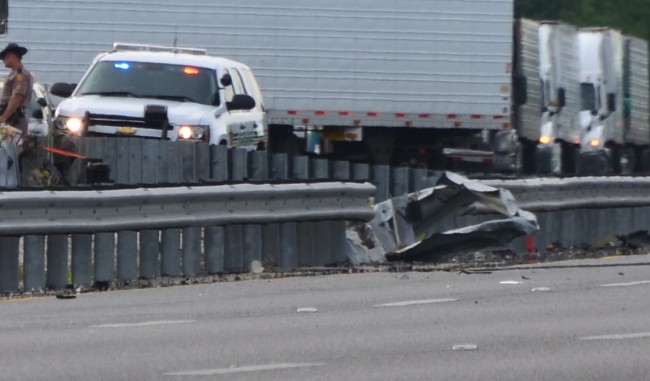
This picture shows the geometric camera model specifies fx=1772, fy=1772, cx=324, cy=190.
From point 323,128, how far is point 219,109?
33.0ft

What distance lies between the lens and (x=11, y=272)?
12453 millimetres

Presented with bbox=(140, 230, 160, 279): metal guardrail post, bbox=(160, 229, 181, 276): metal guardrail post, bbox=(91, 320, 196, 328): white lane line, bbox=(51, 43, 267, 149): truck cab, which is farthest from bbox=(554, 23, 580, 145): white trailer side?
bbox=(91, 320, 196, 328): white lane line

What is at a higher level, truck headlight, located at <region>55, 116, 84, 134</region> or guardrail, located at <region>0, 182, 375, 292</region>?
truck headlight, located at <region>55, 116, 84, 134</region>

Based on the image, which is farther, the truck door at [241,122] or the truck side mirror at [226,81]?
the truck side mirror at [226,81]

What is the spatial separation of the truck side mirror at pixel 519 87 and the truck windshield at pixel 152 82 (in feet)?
45.6

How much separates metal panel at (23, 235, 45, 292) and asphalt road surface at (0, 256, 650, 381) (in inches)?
11.1

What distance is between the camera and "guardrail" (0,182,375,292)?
12539mm

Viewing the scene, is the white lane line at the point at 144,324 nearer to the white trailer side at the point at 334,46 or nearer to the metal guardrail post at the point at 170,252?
the metal guardrail post at the point at 170,252

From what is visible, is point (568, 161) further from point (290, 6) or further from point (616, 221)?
point (616, 221)

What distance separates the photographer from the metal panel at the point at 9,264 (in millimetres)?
12422

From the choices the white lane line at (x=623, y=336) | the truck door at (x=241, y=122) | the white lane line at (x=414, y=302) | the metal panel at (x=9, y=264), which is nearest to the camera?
the white lane line at (x=623, y=336)

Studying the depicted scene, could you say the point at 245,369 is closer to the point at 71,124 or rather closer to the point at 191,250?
the point at 191,250

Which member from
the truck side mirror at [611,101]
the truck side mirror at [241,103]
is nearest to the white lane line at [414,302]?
the truck side mirror at [241,103]

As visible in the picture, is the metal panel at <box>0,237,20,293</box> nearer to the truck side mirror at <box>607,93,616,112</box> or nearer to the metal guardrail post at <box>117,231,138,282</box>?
the metal guardrail post at <box>117,231,138,282</box>
